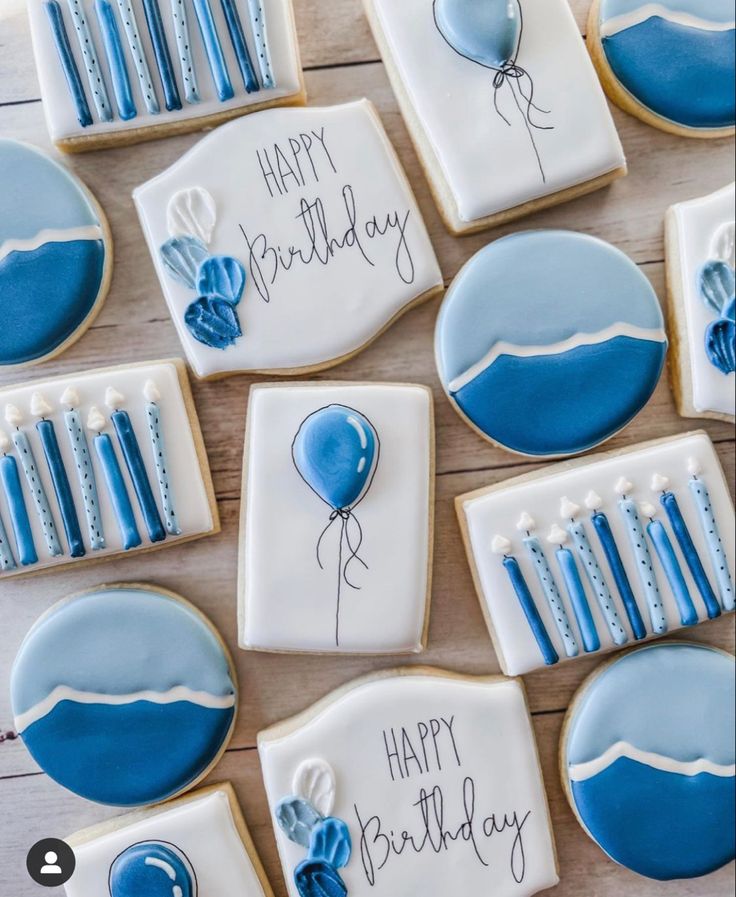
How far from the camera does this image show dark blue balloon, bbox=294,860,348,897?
0.84 meters

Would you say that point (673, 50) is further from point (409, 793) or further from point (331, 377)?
point (409, 793)

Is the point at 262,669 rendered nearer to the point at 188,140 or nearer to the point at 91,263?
the point at 91,263

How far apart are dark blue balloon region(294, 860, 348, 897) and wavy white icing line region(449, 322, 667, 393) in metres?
0.51

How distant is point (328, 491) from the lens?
0.83 meters

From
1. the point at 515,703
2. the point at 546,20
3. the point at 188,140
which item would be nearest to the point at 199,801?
the point at 515,703

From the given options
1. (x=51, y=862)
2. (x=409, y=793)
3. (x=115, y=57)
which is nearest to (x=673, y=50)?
(x=115, y=57)

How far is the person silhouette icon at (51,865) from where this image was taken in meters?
0.86

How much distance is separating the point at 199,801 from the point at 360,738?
0.18 metres

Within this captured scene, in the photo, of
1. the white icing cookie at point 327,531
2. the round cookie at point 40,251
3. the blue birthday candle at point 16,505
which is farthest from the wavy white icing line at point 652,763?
the round cookie at point 40,251

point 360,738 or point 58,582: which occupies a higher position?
point 58,582

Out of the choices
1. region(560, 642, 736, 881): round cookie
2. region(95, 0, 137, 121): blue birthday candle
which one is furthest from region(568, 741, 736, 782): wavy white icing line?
region(95, 0, 137, 121): blue birthday candle

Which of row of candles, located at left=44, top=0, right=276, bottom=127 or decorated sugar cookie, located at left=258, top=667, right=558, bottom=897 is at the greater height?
row of candles, located at left=44, top=0, right=276, bottom=127

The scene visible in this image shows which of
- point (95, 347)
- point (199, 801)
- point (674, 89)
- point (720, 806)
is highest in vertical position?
point (674, 89)

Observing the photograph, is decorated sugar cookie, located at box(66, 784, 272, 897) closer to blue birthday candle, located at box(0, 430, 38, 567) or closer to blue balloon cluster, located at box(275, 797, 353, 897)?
blue balloon cluster, located at box(275, 797, 353, 897)
